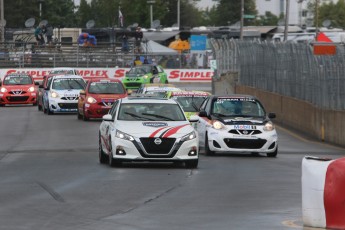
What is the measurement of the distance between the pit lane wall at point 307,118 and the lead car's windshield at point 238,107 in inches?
187

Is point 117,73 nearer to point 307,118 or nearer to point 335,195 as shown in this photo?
point 307,118

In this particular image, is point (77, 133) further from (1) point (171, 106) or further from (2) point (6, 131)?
(1) point (171, 106)

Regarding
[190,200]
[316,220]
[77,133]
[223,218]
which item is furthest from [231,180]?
[77,133]

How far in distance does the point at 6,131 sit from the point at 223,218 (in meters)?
22.1

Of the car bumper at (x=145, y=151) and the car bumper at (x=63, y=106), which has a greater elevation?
the car bumper at (x=145, y=151)

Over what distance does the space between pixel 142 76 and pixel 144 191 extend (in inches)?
1766

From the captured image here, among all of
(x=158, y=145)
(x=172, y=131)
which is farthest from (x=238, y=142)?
(x=158, y=145)

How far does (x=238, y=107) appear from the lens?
87.8 feet

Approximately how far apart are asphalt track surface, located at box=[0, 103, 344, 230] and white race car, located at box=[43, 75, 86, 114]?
1420 cm

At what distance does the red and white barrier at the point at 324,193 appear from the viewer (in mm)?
12502

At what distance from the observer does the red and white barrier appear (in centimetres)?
1250

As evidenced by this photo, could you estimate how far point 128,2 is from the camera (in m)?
120

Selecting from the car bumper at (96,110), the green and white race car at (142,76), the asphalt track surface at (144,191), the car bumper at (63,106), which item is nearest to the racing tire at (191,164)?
the asphalt track surface at (144,191)

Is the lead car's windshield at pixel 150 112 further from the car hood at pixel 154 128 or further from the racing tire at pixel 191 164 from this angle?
the racing tire at pixel 191 164
